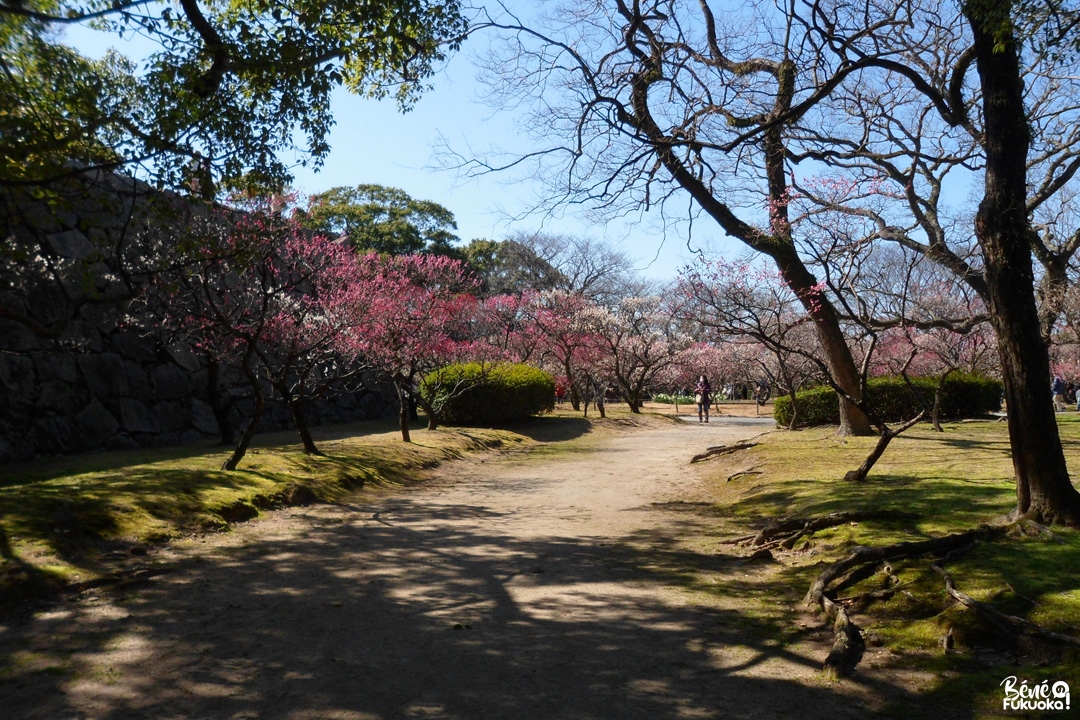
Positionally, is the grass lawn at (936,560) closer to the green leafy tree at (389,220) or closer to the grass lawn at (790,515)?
the grass lawn at (790,515)

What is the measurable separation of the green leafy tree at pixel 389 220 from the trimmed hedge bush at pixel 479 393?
1761cm

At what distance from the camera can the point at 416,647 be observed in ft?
15.5

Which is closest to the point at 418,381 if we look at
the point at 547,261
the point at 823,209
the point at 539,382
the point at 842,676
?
the point at 539,382

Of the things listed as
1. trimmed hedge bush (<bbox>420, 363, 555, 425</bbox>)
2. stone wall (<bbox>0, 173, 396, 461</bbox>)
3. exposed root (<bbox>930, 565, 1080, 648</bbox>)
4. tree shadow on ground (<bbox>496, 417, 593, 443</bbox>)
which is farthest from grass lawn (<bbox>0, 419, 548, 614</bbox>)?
tree shadow on ground (<bbox>496, 417, 593, 443</bbox>)

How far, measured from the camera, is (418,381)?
23016 millimetres

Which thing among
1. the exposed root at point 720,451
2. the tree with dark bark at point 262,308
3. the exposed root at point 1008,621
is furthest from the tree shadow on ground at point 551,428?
the exposed root at point 1008,621

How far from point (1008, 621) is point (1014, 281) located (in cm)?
Answer: 313

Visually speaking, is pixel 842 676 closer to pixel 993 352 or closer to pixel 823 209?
pixel 823 209

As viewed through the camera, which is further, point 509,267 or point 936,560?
point 509,267

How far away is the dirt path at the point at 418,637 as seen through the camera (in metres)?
3.91

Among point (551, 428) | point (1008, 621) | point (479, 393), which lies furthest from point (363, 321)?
point (1008, 621)

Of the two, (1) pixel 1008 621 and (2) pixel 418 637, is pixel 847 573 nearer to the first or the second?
(1) pixel 1008 621

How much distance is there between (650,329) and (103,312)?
2649 centimetres

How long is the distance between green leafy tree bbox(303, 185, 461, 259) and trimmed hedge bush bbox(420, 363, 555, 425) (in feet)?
57.8
